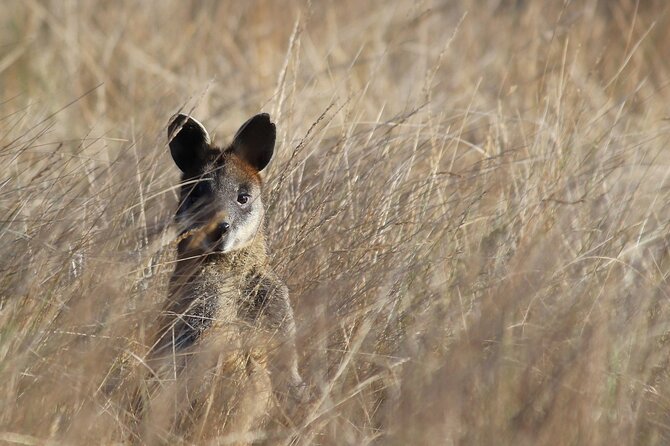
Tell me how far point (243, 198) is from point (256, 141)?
28 centimetres

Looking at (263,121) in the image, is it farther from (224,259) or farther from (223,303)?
(223,303)

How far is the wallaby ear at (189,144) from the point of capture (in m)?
4.89

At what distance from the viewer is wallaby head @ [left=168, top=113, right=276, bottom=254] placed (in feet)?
15.2

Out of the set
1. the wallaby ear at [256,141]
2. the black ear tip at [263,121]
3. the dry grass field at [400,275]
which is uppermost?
the black ear tip at [263,121]

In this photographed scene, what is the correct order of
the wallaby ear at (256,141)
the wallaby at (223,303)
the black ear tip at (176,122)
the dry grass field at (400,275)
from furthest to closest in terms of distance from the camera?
the wallaby ear at (256,141) → the black ear tip at (176,122) → the wallaby at (223,303) → the dry grass field at (400,275)

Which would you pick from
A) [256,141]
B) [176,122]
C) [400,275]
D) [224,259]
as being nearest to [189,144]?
[176,122]

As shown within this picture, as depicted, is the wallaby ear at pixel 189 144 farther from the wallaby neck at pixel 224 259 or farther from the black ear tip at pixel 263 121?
the wallaby neck at pixel 224 259

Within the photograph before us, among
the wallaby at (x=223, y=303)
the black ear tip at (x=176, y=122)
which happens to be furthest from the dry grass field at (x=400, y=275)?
the black ear tip at (x=176, y=122)

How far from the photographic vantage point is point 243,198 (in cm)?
489

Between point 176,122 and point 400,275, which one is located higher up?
point 176,122

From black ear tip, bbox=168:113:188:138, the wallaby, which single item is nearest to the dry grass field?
the wallaby

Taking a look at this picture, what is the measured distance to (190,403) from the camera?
3.89 m

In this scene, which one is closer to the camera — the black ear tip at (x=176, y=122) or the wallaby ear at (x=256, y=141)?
the black ear tip at (x=176, y=122)

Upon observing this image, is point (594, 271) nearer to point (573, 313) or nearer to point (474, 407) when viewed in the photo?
point (573, 313)
